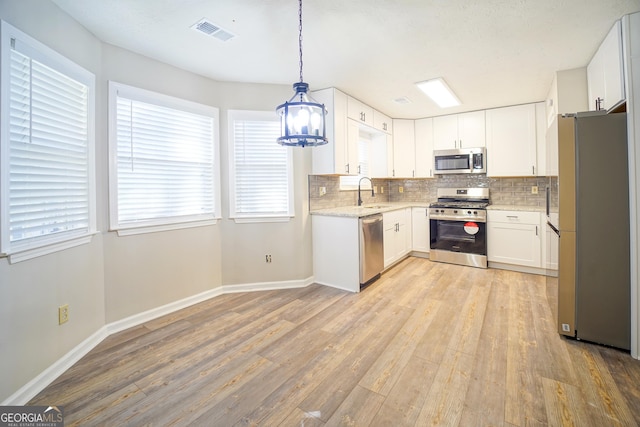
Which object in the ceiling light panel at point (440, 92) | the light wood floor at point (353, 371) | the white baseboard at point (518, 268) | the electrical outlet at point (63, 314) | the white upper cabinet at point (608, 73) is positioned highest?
the ceiling light panel at point (440, 92)

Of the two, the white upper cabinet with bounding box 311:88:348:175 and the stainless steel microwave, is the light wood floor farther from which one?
the stainless steel microwave

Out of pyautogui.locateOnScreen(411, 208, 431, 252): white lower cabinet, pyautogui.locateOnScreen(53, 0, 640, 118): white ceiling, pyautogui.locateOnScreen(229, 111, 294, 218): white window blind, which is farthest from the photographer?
pyautogui.locateOnScreen(411, 208, 431, 252): white lower cabinet

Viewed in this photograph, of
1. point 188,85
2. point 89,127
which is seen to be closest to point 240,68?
point 188,85

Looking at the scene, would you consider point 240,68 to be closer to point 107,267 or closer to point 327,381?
point 107,267

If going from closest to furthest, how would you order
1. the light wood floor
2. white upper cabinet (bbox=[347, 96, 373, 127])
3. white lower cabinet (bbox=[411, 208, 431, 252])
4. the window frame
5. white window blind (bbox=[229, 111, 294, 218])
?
the light wood floor → the window frame → white window blind (bbox=[229, 111, 294, 218]) → white upper cabinet (bbox=[347, 96, 373, 127]) → white lower cabinet (bbox=[411, 208, 431, 252])

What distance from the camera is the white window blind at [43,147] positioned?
169 centimetres

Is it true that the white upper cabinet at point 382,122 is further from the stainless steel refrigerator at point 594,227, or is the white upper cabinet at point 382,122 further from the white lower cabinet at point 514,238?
the stainless steel refrigerator at point 594,227

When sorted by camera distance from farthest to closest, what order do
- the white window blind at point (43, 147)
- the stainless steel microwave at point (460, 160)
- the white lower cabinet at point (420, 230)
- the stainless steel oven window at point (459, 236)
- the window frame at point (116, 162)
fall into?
the white lower cabinet at point (420, 230)
the stainless steel microwave at point (460, 160)
the stainless steel oven window at point (459, 236)
the window frame at point (116, 162)
the white window blind at point (43, 147)

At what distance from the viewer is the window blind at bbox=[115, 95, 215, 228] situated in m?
2.62

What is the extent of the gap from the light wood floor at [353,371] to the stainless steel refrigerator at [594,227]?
0.24m

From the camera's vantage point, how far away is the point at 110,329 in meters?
2.52

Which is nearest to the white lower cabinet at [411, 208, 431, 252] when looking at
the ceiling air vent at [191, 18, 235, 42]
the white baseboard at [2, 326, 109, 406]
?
the ceiling air vent at [191, 18, 235, 42]

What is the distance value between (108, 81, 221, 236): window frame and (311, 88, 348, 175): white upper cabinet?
123 centimetres

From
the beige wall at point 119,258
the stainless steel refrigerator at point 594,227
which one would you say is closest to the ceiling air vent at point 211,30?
the beige wall at point 119,258
